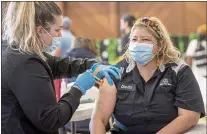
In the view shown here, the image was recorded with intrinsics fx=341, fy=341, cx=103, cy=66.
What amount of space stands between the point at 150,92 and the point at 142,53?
0.25 metres

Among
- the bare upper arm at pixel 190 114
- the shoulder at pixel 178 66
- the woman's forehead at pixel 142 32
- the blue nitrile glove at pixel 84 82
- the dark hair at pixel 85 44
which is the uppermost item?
the woman's forehead at pixel 142 32

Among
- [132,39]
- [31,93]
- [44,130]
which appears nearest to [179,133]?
[132,39]

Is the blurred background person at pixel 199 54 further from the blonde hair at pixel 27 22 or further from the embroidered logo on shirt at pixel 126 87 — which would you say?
the blonde hair at pixel 27 22

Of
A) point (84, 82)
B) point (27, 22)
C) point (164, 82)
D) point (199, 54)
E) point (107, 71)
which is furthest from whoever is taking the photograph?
point (199, 54)

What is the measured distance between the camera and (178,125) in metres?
1.90

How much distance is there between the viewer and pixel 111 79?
6.48ft

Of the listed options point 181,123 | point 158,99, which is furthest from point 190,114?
point 158,99

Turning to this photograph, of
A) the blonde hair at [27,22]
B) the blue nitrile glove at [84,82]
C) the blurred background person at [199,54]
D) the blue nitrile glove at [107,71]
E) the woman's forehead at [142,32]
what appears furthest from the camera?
the blurred background person at [199,54]

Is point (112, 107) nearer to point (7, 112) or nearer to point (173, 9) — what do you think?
point (7, 112)

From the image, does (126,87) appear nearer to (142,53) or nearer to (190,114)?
(142,53)

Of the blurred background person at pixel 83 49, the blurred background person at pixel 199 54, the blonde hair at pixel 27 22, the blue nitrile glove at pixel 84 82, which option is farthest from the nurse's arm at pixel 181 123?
the blurred background person at pixel 199 54

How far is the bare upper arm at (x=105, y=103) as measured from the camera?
6.62 feet

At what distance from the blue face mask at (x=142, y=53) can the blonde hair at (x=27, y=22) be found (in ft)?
2.15

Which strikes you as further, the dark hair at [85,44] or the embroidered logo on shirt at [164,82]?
the dark hair at [85,44]
